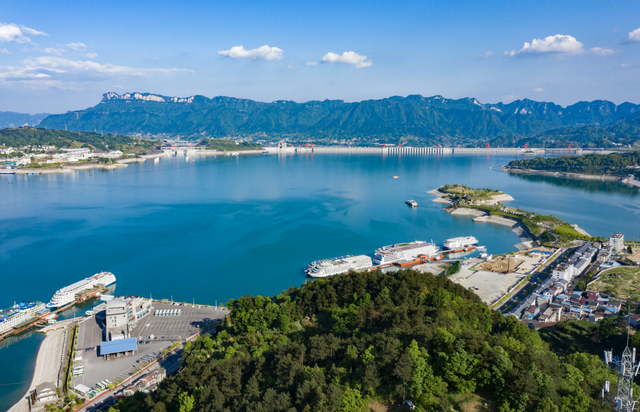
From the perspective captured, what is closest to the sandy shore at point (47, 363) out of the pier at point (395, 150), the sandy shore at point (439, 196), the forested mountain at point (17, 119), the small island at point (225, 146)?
the sandy shore at point (439, 196)

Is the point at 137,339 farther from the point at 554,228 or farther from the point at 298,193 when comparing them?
the point at 298,193

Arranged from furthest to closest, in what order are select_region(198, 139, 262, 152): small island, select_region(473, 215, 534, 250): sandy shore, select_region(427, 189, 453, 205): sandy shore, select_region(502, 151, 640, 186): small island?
select_region(198, 139, 262, 152): small island, select_region(502, 151, 640, 186): small island, select_region(427, 189, 453, 205): sandy shore, select_region(473, 215, 534, 250): sandy shore

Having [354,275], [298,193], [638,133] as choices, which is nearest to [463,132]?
→ [638,133]

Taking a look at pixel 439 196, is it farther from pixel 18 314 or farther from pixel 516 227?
pixel 18 314

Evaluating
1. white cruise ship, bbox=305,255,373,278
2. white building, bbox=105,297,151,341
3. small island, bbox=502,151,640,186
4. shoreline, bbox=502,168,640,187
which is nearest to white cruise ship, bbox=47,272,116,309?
white building, bbox=105,297,151,341

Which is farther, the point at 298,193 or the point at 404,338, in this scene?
the point at 298,193

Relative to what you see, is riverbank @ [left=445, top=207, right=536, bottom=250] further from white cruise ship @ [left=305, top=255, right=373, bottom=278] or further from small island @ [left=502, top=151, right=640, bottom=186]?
small island @ [left=502, top=151, right=640, bottom=186]

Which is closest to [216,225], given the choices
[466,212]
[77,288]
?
[77,288]
